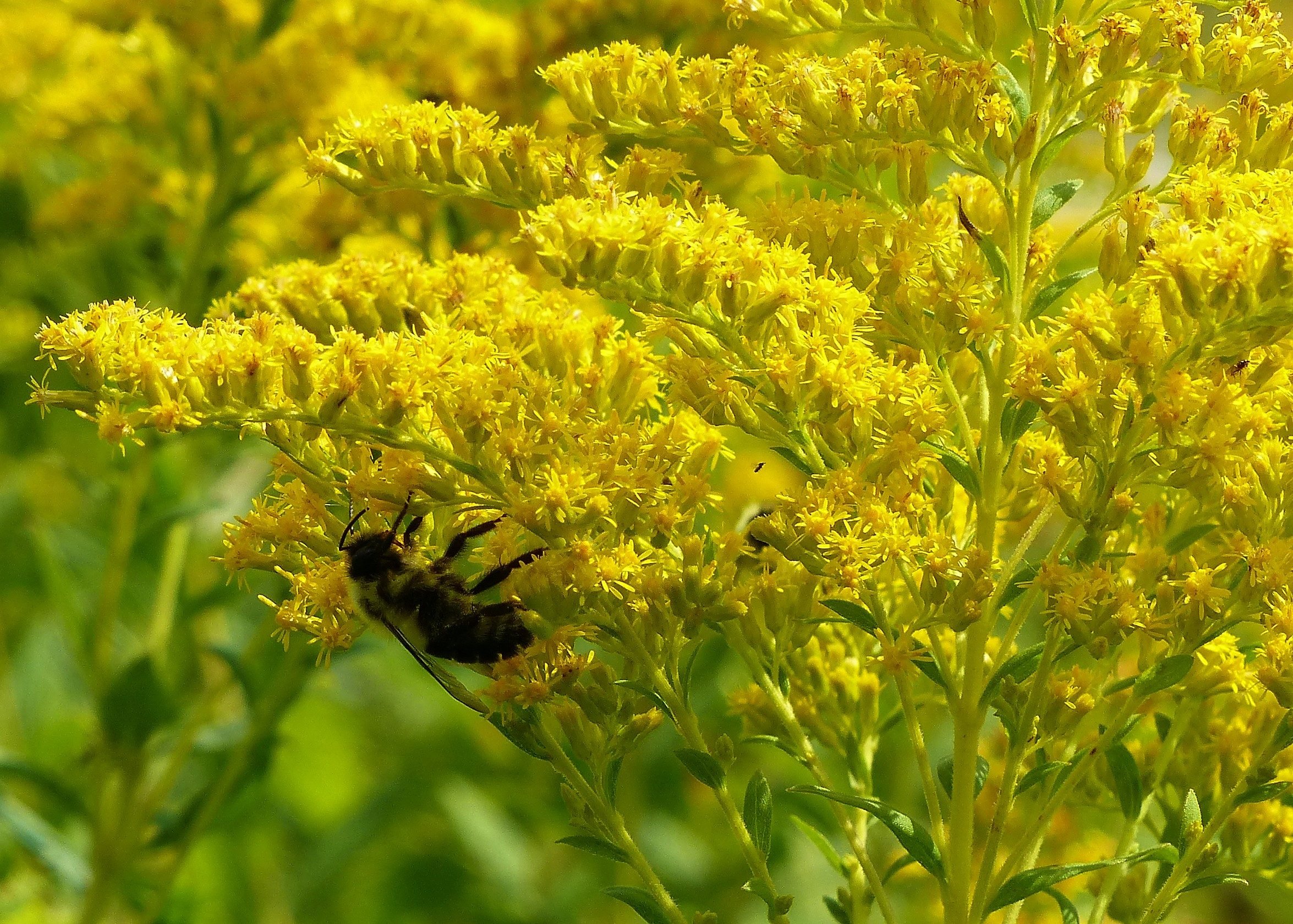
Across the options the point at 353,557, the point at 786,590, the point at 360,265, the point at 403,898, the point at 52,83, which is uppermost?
the point at 360,265

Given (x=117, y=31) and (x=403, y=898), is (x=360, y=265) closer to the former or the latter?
(x=117, y=31)

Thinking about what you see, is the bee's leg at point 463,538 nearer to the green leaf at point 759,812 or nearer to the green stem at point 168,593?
the green leaf at point 759,812

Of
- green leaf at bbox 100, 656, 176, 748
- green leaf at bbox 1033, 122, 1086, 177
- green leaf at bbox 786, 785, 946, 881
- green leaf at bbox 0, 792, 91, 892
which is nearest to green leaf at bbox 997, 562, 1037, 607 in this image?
green leaf at bbox 786, 785, 946, 881

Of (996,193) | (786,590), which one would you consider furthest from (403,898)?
(996,193)

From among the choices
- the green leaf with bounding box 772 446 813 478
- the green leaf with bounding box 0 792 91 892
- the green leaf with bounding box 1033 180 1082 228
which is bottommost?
the green leaf with bounding box 0 792 91 892

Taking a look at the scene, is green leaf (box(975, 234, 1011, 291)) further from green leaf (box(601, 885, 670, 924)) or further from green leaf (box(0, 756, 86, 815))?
green leaf (box(0, 756, 86, 815))

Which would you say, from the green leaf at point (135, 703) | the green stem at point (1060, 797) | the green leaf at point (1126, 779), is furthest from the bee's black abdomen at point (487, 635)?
the green leaf at point (135, 703)
